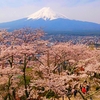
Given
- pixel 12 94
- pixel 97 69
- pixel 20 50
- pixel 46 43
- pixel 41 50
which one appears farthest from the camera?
pixel 46 43

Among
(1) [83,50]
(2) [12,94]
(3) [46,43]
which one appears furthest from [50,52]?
(2) [12,94]

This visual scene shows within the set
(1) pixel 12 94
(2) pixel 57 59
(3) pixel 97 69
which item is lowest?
(1) pixel 12 94

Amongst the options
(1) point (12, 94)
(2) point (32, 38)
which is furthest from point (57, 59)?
(1) point (12, 94)

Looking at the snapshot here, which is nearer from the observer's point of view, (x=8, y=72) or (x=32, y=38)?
(x=8, y=72)

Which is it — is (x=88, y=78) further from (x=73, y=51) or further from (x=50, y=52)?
(x=73, y=51)

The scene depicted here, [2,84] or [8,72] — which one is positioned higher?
[8,72]

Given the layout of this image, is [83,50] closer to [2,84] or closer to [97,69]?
[2,84]

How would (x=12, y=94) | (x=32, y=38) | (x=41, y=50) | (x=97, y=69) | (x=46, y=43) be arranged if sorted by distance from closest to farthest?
(x=97, y=69)
(x=12, y=94)
(x=41, y=50)
(x=46, y=43)
(x=32, y=38)
